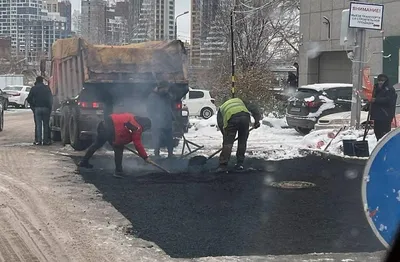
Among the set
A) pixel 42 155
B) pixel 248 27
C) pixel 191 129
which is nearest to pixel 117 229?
pixel 42 155

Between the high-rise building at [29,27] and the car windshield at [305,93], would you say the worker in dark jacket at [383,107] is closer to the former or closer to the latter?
the car windshield at [305,93]

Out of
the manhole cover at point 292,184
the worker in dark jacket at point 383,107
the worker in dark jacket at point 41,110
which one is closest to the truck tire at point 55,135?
the worker in dark jacket at point 41,110

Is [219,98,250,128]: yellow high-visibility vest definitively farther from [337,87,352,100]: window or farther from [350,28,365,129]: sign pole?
[337,87,352,100]: window

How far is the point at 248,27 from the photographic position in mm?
33594

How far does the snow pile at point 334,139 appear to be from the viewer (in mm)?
13078

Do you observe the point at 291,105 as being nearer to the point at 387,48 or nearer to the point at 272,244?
the point at 387,48

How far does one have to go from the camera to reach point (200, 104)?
2848cm

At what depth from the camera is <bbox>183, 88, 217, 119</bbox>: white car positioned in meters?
28.5

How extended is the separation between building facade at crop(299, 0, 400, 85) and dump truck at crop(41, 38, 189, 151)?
8.71 meters

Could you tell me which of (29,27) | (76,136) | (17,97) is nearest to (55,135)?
(76,136)

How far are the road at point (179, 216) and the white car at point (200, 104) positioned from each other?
16954mm

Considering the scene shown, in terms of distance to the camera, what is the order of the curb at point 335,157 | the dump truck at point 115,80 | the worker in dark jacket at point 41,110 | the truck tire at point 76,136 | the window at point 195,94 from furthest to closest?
the window at point 195,94 < the worker in dark jacket at point 41,110 < the truck tire at point 76,136 < the dump truck at point 115,80 < the curb at point 335,157

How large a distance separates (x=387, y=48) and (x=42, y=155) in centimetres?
1248

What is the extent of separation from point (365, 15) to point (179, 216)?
790 centimetres
